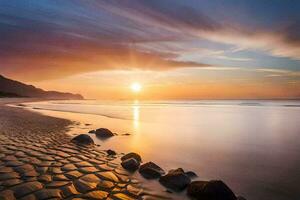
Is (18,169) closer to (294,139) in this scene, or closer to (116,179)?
(116,179)

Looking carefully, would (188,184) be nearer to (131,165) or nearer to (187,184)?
(187,184)

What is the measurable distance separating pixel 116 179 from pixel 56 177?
176 centimetres

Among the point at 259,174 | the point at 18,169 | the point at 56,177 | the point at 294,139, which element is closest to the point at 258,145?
the point at 294,139

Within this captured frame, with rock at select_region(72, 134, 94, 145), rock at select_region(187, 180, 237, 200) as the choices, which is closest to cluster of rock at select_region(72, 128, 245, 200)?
rock at select_region(187, 180, 237, 200)

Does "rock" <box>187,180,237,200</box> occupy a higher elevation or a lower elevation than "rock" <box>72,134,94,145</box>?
lower

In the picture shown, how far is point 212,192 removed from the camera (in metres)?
6.44

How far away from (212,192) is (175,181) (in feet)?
4.15

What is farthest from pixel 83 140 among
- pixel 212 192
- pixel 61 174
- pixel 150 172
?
pixel 212 192

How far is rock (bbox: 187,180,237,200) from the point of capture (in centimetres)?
638

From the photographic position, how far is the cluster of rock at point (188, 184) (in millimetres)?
6429

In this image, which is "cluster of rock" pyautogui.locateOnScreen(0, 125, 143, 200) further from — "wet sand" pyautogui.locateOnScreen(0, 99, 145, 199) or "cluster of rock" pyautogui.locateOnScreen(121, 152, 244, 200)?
"cluster of rock" pyautogui.locateOnScreen(121, 152, 244, 200)

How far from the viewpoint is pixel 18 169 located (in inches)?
301

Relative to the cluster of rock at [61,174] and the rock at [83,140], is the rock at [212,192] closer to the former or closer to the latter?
the cluster of rock at [61,174]

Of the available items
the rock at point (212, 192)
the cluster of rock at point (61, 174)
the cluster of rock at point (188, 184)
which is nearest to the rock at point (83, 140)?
the cluster of rock at point (61, 174)
